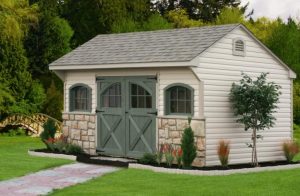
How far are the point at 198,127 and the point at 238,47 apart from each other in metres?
2.59

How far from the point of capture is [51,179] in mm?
14219

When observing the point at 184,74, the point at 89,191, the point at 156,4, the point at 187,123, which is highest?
the point at 156,4

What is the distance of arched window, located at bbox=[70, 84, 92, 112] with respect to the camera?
63.1 feet

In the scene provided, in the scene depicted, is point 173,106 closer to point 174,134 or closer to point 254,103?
point 174,134

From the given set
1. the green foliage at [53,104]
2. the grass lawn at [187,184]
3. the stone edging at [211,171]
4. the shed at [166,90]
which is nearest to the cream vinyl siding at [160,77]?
the shed at [166,90]

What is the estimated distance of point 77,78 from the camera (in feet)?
63.6

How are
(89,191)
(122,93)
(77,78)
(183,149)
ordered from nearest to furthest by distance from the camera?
(89,191)
(183,149)
(122,93)
(77,78)

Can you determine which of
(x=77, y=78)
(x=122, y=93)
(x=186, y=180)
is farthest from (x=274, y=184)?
(x=77, y=78)

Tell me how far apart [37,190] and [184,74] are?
5.29m

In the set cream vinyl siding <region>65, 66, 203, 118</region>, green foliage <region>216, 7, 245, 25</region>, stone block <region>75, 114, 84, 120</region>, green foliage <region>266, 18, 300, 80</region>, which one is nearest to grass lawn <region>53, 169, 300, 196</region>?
cream vinyl siding <region>65, 66, 203, 118</region>

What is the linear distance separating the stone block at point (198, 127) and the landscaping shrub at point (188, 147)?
0.62m

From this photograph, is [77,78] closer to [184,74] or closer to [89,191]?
[184,74]

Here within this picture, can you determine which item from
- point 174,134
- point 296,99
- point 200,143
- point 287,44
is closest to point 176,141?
point 174,134

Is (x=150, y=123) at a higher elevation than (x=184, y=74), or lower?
lower
